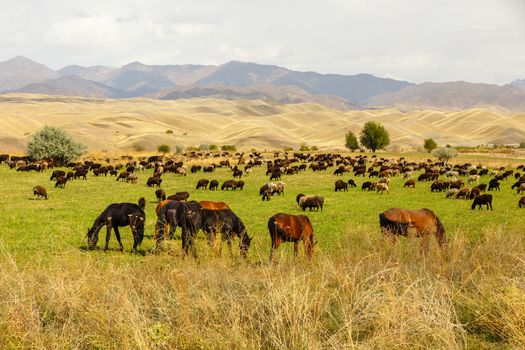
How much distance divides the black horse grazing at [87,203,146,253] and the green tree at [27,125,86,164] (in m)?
42.2

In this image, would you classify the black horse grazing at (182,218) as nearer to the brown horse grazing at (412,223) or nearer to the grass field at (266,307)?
the grass field at (266,307)

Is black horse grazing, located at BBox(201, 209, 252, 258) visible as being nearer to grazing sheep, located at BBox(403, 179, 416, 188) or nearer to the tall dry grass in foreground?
the tall dry grass in foreground

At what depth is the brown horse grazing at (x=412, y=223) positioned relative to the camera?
1273cm

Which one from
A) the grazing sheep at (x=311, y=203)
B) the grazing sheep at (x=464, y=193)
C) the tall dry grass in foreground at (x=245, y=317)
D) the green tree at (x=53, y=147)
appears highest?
the green tree at (x=53, y=147)

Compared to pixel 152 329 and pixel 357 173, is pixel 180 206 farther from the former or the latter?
pixel 357 173

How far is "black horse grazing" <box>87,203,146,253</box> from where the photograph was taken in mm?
13680

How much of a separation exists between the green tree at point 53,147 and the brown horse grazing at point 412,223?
47725mm

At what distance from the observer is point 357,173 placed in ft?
145

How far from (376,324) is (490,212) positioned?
19636mm

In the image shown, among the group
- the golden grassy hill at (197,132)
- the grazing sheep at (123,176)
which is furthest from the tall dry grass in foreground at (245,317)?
the golden grassy hill at (197,132)

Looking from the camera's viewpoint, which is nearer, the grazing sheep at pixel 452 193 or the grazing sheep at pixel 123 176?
the grazing sheep at pixel 452 193

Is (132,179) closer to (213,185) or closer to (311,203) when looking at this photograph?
(213,185)

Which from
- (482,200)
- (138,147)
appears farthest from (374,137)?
(482,200)

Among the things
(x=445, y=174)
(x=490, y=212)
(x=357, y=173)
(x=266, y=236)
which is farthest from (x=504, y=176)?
(x=266, y=236)
